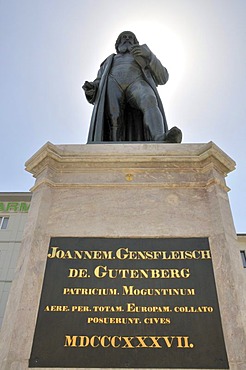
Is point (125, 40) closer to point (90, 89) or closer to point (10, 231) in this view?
point (90, 89)

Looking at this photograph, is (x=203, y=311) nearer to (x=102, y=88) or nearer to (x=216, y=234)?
(x=216, y=234)

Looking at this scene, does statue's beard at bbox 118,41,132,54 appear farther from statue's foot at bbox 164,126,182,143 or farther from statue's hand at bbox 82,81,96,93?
statue's foot at bbox 164,126,182,143

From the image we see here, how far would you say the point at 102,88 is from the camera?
6.88 meters

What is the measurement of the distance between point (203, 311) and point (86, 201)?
1.87 m

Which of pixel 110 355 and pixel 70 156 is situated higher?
pixel 70 156

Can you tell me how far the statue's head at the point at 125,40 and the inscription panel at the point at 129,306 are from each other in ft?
18.1

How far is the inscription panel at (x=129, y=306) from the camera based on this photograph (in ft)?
9.99

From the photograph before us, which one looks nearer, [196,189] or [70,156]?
[196,189]

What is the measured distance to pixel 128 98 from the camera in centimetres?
682

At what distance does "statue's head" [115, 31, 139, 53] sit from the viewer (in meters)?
7.97

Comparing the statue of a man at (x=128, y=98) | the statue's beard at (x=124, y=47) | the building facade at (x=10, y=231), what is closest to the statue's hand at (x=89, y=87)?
the statue of a man at (x=128, y=98)

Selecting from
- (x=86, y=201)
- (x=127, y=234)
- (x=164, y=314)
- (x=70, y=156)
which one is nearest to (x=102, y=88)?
(x=70, y=156)

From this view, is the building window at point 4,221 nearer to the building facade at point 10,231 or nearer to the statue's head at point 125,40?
the building facade at point 10,231

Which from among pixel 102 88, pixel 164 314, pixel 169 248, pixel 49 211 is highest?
pixel 102 88
